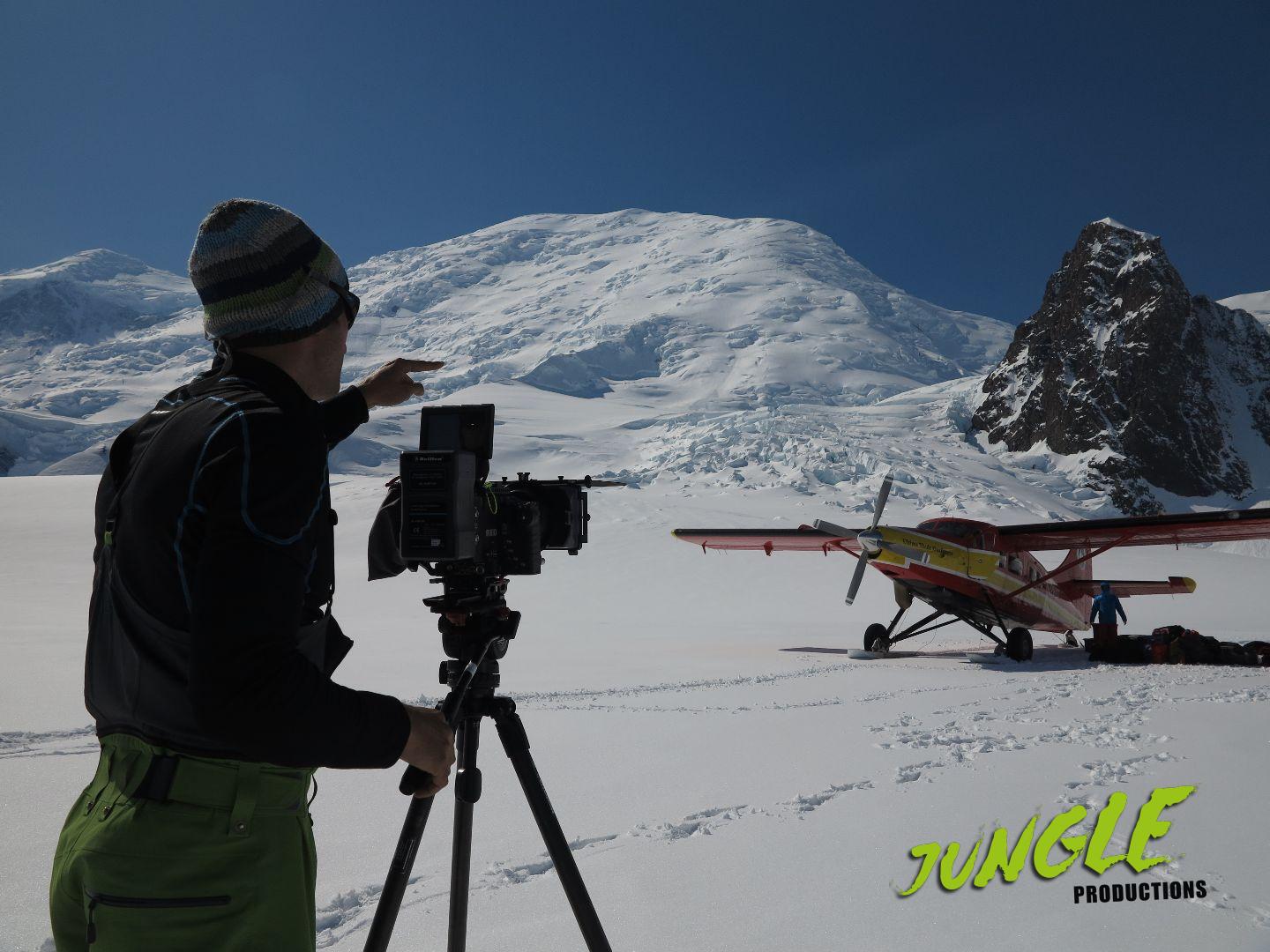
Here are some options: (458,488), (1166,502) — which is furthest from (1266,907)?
(1166,502)

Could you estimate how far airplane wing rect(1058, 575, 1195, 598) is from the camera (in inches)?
630

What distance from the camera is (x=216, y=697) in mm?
1173

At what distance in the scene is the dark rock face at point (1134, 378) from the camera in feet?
385

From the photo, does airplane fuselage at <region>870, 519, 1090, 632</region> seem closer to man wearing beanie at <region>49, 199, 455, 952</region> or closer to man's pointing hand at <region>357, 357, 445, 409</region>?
man's pointing hand at <region>357, 357, 445, 409</region>

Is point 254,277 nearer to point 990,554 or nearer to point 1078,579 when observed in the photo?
point 990,554

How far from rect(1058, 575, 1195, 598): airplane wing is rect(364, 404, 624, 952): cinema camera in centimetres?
1670

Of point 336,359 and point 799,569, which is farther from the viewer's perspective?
point 799,569

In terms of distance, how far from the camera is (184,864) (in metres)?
1.26

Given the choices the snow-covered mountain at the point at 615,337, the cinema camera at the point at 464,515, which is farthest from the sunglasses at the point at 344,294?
the snow-covered mountain at the point at 615,337

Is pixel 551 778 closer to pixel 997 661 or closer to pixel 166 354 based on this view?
pixel 997 661

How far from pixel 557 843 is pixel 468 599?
68cm

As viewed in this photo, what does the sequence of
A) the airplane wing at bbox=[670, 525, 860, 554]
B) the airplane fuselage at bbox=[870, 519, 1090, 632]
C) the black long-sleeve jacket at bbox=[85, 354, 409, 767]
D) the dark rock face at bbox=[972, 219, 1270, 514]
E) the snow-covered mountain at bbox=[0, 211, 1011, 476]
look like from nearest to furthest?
the black long-sleeve jacket at bbox=[85, 354, 409, 767]
the airplane fuselage at bbox=[870, 519, 1090, 632]
the airplane wing at bbox=[670, 525, 860, 554]
the snow-covered mountain at bbox=[0, 211, 1011, 476]
the dark rock face at bbox=[972, 219, 1270, 514]

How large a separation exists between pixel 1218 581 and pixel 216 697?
3961 centimetres

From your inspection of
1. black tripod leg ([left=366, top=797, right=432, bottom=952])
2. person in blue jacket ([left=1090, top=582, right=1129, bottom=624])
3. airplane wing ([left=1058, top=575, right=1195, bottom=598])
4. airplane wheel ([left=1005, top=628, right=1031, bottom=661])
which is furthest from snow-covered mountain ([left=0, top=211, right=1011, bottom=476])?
black tripod leg ([left=366, top=797, right=432, bottom=952])
